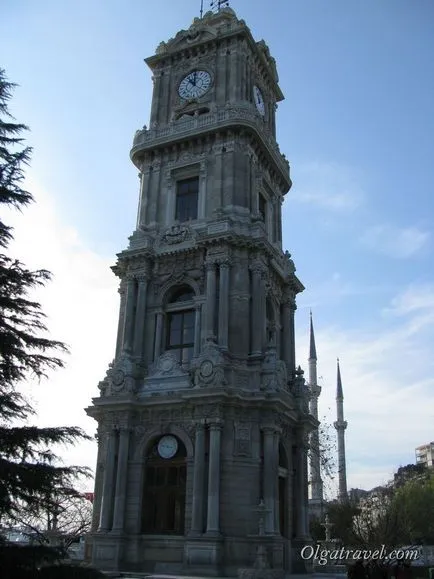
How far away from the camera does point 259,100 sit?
136 feet

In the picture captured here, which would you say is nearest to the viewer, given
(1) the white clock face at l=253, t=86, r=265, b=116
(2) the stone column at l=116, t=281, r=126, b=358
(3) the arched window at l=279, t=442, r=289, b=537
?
(3) the arched window at l=279, t=442, r=289, b=537

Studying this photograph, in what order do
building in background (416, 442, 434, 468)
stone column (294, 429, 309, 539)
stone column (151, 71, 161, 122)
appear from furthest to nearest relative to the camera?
building in background (416, 442, 434, 468) < stone column (151, 71, 161, 122) < stone column (294, 429, 309, 539)

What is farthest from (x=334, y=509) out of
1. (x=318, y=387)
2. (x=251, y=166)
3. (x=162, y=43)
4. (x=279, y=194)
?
(x=162, y=43)

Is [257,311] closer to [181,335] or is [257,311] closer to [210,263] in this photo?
[210,263]

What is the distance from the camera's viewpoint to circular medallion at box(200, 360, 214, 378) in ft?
95.8

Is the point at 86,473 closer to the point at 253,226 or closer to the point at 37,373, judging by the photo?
the point at 37,373

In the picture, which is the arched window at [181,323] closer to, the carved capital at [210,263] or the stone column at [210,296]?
the stone column at [210,296]

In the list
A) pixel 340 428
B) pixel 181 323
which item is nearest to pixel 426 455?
pixel 340 428

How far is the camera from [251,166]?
119 feet

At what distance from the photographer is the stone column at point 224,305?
3076 centimetres

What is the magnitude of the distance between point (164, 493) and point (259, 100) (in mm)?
25622

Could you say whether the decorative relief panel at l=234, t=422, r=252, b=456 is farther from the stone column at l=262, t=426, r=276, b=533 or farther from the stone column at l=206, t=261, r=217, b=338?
the stone column at l=206, t=261, r=217, b=338

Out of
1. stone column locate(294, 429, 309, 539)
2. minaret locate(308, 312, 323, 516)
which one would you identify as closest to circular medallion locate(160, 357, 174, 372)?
stone column locate(294, 429, 309, 539)

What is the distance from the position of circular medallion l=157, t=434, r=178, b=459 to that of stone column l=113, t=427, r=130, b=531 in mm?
1608
